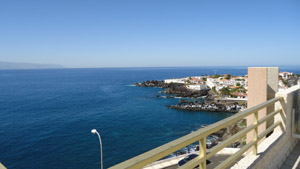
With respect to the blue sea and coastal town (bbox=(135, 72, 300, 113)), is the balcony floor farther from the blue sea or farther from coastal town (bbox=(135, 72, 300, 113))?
coastal town (bbox=(135, 72, 300, 113))

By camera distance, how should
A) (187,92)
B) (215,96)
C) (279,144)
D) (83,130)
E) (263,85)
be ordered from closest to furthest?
(279,144)
(263,85)
(83,130)
(215,96)
(187,92)

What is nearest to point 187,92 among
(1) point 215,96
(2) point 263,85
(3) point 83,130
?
(1) point 215,96

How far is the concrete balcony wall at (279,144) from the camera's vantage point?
8.14 ft

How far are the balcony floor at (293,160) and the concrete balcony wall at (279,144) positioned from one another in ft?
0.17

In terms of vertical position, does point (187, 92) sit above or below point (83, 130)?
above

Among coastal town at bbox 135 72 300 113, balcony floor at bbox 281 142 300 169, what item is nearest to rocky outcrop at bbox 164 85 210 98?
coastal town at bbox 135 72 300 113

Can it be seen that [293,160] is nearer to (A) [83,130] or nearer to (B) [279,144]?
(B) [279,144]

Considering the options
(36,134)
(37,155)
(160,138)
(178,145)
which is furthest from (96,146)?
(178,145)

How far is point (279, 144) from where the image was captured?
310 centimetres

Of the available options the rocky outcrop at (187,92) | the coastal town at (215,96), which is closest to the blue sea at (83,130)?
the coastal town at (215,96)

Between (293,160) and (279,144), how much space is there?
15.4 inches

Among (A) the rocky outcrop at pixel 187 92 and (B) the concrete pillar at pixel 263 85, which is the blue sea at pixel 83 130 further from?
(B) the concrete pillar at pixel 263 85

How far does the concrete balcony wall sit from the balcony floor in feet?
0.17

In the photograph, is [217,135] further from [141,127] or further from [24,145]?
[24,145]
